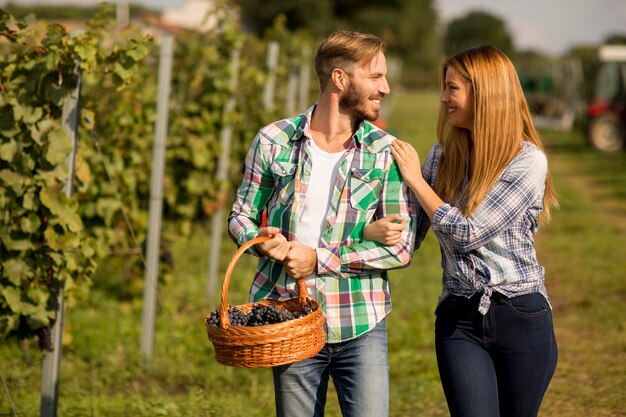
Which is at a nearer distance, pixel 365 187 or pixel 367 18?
pixel 365 187

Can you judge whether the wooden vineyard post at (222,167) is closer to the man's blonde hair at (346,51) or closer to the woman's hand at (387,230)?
the man's blonde hair at (346,51)

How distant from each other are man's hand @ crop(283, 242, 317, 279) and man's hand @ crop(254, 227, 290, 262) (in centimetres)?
2

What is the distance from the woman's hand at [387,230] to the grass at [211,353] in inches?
23.9

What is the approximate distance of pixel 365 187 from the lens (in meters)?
3.07

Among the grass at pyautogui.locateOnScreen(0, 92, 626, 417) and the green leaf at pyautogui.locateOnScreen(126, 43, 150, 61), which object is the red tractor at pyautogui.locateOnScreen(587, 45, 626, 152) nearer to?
the grass at pyautogui.locateOnScreen(0, 92, 626, 417)

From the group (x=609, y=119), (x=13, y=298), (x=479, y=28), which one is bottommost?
(x=13, y=298)

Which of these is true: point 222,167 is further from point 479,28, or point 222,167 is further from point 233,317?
point 479,28

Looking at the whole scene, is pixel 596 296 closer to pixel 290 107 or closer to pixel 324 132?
pixel 290 107

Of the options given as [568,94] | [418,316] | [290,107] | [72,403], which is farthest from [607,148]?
[72,403]

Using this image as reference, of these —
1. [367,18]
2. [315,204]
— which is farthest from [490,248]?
[367,18]

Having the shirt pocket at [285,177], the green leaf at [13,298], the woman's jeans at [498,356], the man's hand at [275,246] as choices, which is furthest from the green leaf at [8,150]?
the woman's jeans at [498,356]

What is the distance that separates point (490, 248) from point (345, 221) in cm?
50

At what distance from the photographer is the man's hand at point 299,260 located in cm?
297

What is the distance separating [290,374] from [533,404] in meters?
0.84
